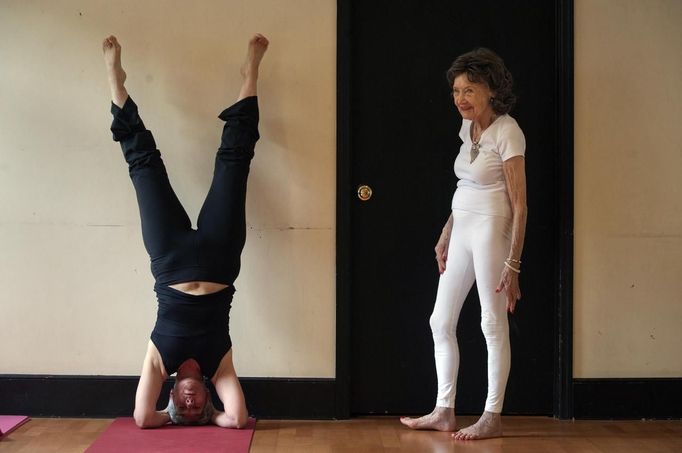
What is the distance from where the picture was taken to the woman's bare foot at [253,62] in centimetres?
405

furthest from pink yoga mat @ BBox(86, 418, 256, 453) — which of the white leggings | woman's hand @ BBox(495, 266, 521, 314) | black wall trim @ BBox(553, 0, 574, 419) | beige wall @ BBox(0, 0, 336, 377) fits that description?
black wall trim @ BBox(553, 0, 574, 419)

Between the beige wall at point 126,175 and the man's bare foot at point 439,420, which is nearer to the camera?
the man's bare foot at point 439,420

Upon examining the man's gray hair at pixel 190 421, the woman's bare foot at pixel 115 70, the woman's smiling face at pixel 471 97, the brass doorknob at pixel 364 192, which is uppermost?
the woman's bare foot at pixel 115 70

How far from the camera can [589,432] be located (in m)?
4.04

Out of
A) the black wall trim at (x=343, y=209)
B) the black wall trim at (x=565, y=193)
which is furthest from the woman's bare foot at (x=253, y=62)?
the black wall trim at (x=565, y=193)

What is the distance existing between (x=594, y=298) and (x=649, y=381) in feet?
1.62

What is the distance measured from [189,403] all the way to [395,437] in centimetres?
95

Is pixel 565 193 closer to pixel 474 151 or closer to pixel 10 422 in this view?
pixel 474 151

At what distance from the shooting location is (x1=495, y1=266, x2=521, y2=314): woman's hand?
376cm

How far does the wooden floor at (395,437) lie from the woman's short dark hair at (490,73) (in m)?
1.50

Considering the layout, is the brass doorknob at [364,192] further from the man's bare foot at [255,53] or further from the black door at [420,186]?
the man's bare foot at [255,53]

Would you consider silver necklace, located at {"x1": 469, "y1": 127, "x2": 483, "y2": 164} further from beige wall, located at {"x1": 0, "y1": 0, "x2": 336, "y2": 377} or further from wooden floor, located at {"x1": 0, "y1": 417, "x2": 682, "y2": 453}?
wooden floor, located at {"x1": 0, "y1": 417, "x2": 682, "y2": 453}

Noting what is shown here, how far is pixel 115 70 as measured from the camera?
400cm

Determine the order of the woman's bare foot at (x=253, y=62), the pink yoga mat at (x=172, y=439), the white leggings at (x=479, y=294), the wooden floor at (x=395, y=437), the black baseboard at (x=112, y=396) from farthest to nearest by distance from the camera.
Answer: the black baseboard at (x=112, y=396) < the woman's bare foot at (x=253, y=62) < the white leggings at (x=479, y=294) < the wooden floor at (x=395, y=437) < the pink yoga mat at (x=172, y=439)
